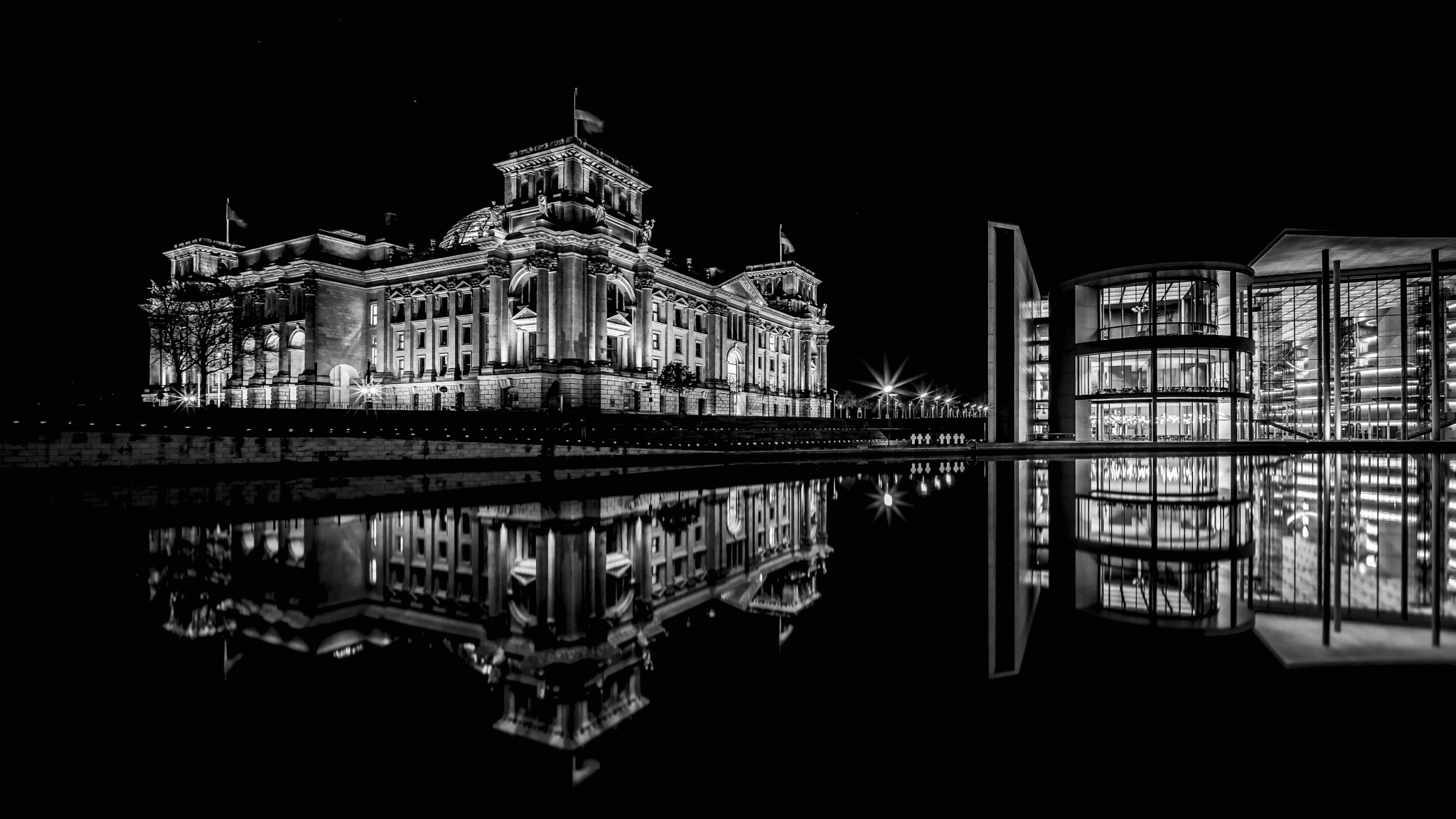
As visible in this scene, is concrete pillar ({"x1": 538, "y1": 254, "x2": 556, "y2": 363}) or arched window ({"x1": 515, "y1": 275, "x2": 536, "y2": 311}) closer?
concrete pillar ({"x1": 538, "y1": 254, "x2": 556, "y2": 363})

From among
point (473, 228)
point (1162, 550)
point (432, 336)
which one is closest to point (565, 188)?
point (473, 228)

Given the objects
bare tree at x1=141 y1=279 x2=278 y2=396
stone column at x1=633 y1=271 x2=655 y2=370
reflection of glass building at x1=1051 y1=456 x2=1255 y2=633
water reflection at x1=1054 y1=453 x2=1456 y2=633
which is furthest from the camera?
stone column at x1=633 y1=271 x2=655 y2=370

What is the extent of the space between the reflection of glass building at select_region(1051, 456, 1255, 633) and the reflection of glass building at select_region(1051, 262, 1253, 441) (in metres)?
32.8

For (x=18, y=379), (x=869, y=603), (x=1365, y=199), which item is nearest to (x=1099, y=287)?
(x=1365, y=199)

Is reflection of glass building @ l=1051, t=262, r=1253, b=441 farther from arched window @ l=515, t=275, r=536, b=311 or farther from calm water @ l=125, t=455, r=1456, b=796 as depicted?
arched window @ l=515, t=275, r=536, b=311

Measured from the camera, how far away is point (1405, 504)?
13.9 m

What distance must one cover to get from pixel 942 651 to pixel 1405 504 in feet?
48.2

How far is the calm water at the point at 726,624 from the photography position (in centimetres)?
379

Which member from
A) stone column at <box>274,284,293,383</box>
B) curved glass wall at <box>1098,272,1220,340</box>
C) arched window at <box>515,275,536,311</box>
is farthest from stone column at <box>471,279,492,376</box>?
curved glass wall at <box>1098,272,1220,340</box>

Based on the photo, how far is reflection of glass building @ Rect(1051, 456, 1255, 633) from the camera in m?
6.31

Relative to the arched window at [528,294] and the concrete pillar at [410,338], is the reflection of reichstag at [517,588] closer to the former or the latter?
the arched window at [528,294]

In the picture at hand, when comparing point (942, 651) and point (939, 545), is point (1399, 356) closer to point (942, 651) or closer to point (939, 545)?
point (939, 545)

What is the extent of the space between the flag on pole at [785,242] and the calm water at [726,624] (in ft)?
302

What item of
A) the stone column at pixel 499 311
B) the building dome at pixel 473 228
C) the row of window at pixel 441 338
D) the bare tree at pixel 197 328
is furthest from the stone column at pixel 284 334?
the stone column at pixel 499 311
